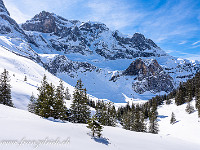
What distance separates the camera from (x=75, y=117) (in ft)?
73.6

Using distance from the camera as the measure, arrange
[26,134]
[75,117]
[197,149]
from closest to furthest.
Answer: [26,134]
[197,149]
[75,117]

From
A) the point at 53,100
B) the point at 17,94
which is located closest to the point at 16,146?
the point at 53,100

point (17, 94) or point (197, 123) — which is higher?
point (17, 94)

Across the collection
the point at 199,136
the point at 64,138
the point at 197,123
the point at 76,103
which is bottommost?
the point at 199,136

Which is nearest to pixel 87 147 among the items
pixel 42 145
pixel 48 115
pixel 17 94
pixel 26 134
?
pixel 42 145

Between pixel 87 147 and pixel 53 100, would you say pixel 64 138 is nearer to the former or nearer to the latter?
pixel 87 147

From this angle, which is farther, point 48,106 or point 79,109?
point 79,109

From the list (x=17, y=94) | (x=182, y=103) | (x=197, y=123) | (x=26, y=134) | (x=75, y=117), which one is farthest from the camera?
(x=182, y=103)

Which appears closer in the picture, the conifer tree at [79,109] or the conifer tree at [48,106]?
the conifer tree at [48,106]

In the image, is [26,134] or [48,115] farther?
[48,115]

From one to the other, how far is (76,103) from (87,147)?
15.0 metres

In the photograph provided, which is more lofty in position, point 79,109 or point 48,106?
point 48,106

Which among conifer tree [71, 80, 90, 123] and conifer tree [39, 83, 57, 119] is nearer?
conifer tree [39, 83, 57, 119]

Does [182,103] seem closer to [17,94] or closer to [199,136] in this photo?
[199,136]
